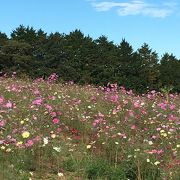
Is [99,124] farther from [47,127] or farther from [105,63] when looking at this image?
[105,63]

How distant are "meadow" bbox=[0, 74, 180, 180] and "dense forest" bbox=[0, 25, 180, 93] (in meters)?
31.6

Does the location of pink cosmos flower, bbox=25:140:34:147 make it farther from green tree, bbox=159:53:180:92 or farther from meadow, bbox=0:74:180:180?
green tree, bbox=159:53:180:92

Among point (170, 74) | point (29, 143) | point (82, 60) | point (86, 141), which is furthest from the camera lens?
point (170, 74)

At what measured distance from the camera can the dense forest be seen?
137 feet

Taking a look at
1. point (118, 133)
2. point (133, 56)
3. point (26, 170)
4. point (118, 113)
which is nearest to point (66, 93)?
point (118, 113)

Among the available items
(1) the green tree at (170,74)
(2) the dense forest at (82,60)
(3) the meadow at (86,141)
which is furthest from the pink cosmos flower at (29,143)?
(1) the green tree at (170,74)

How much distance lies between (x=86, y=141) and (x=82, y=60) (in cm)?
3680

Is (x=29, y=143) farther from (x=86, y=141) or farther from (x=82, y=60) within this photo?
(x=82, y=60)

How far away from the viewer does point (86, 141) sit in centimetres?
691

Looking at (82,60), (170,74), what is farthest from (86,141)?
(170,74)

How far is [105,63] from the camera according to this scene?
44.2m

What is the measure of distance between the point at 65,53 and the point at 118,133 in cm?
3699

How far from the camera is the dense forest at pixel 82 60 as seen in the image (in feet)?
137

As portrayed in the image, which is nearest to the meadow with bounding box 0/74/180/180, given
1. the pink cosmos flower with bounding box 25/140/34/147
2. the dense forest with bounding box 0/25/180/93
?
the pink cosmos flower with bounding box 25/140/34/147
